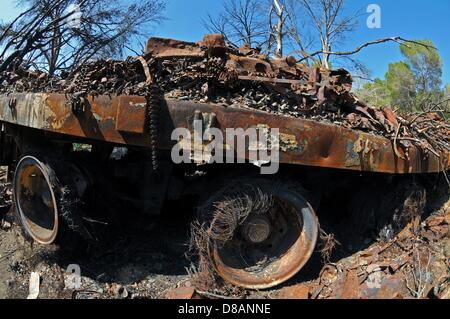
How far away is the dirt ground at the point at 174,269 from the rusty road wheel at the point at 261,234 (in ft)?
0.52

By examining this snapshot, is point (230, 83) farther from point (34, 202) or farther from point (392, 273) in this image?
point (34, 202)

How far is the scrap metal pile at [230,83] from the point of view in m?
3.37

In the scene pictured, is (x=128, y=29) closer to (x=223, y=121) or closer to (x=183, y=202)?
(x=183, y=202)

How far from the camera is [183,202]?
16.1 feet

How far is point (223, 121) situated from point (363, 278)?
1659 mm

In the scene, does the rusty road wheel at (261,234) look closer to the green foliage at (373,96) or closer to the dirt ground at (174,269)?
the dirt ground at (174,269)

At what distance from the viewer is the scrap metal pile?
133 inches

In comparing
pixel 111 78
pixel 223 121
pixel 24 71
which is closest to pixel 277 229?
pixel 223 121

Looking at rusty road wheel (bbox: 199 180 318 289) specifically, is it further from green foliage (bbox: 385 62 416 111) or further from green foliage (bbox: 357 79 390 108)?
green foliage (bbox: 385 62 416 111)

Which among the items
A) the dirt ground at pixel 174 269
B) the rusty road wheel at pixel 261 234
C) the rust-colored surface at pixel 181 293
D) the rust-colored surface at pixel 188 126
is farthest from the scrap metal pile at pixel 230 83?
the rust-colored surface at pixel 181 293

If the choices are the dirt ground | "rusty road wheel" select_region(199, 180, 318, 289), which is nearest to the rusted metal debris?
the dirt ground

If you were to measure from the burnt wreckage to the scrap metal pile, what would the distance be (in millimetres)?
10

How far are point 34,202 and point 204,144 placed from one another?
1.92 meters

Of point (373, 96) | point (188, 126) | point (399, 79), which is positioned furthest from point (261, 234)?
point (399, 79)
